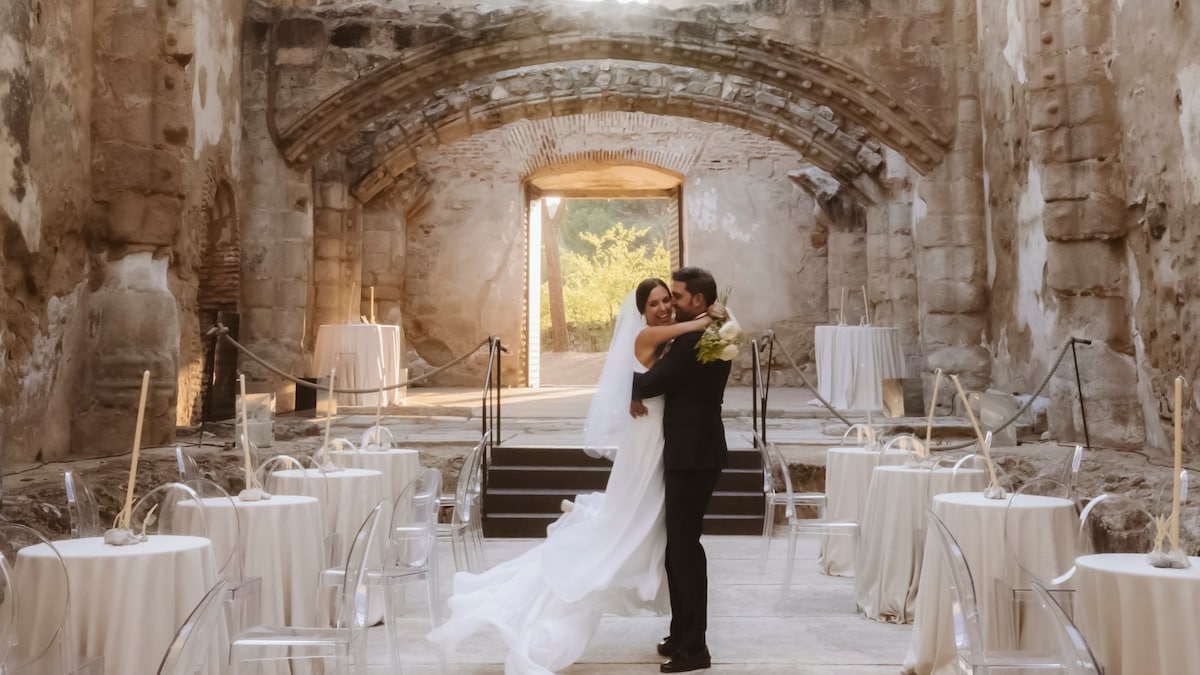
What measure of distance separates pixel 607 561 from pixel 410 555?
86 cm

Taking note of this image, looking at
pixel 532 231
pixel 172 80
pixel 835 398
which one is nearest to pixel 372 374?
pixel 172 80

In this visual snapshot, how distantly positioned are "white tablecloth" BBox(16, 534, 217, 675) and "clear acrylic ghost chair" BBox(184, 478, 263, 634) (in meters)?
0.17

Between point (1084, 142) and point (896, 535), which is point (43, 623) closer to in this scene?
point (896, 535)

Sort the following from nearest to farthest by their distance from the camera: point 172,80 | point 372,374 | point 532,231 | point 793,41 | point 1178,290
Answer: point 1178,290, point 172,80, point 793,41, point 372,374, point 532,231

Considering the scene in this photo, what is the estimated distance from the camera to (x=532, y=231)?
50.9ft

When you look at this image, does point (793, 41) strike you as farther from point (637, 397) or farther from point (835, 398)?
point (637, 397)

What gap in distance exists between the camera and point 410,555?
3758 millimetres

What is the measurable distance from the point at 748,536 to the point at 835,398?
434 centimetres

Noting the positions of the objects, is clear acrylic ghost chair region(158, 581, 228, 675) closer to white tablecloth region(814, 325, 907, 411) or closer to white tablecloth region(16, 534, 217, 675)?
white tablecloth region(16, 534, 217, 675)

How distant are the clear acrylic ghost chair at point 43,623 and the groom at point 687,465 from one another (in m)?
1.72

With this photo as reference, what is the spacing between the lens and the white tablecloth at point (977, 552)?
3.08 metres

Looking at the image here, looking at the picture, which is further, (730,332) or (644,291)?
(644,291)

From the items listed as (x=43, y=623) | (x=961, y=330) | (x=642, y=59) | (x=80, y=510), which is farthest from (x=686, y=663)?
(x=642, y=59)

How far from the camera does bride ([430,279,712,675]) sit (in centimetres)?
321
